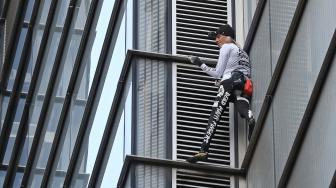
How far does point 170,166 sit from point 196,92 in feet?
4.23

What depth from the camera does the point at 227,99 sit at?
23625mm

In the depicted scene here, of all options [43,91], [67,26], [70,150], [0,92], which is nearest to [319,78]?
[70,150]

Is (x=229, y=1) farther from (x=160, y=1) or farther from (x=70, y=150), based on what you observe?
(x=70, y=150)

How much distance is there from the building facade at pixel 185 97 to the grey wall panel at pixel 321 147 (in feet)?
0.06

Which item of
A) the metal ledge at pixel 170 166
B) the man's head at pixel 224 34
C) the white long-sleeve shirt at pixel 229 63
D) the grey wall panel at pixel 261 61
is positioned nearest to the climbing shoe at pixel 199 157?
the metal ledge at pixel 170 166

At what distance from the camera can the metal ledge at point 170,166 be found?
23.0 m

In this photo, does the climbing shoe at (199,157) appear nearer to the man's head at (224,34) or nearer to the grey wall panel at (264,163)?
the grey wall panel at (264,163)

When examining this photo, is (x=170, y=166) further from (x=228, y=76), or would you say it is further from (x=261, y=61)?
(x=261, y=61)

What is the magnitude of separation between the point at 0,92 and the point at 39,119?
7.07 metres

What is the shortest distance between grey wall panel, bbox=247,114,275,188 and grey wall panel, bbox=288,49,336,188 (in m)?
1.37

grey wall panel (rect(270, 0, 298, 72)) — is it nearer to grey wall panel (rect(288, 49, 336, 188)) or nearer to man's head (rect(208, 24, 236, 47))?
man's head (rect(208, 24, 236, 47))

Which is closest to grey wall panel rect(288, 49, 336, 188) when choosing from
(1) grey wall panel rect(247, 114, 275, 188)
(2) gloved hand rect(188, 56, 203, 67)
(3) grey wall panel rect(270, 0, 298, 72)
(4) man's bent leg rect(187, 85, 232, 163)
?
(1) grey wall panel rect(247, 114, 275, 188)

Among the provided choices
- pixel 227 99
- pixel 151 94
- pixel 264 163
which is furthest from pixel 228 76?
pixel 264 163

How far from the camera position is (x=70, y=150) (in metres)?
27.5
